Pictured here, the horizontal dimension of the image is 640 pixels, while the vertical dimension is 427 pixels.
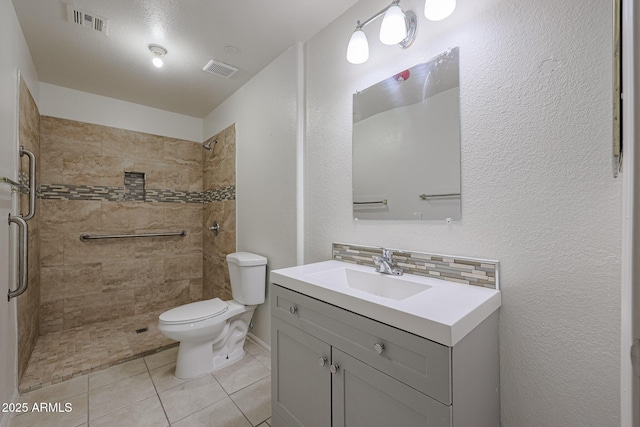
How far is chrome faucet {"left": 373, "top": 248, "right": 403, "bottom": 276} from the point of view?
1.29 metres

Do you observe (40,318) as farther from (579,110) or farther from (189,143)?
(579,110)

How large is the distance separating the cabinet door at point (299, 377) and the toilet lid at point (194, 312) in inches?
30.2

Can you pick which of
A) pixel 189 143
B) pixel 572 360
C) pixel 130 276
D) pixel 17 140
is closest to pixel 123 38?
pixel 17 140

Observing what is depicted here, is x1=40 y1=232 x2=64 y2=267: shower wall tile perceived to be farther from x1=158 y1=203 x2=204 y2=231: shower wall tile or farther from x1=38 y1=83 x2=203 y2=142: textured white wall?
x1=38 y1=83 x2=203 y2=142: textured white wall

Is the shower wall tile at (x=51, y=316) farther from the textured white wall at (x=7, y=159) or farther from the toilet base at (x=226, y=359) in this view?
the toilet base at (x=226, y=359)

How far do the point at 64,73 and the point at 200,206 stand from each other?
170cm

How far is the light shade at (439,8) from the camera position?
1096 millimetres

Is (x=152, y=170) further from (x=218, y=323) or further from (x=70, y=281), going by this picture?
(x=218, y=323)

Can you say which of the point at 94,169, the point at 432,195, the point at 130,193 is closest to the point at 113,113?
the point at 94,169

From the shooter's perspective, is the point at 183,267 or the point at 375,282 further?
the point at 183,267

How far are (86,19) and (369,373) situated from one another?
97.5 inches

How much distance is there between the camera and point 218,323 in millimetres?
1895

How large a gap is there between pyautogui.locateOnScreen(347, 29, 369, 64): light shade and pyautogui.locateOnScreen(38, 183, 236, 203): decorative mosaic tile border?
66.9 inches

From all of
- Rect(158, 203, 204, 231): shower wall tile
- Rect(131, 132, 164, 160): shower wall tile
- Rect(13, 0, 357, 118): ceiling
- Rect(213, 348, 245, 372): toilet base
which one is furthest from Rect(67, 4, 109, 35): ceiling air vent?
Rect(213, 348, 245, 372): toilet base
